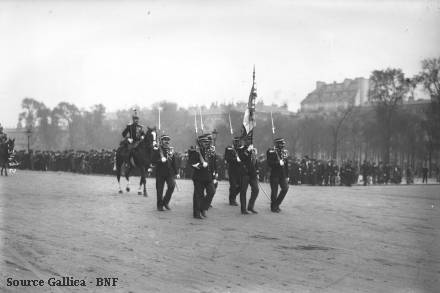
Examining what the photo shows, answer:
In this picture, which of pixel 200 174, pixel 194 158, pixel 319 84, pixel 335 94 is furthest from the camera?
pixel 319 84

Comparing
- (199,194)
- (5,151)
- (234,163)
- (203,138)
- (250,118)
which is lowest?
(199,194)

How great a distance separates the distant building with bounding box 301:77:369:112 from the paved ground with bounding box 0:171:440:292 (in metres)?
96.4

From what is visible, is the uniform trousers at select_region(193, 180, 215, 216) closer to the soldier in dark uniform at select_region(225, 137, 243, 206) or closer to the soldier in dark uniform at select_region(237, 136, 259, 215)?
the soldier in dark uniform at select_region(237, 136, 259, 215)

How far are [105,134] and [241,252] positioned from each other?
76205 millimetres

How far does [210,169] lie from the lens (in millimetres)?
12016

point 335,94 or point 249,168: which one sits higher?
point 335,94

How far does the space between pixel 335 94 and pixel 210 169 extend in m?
105

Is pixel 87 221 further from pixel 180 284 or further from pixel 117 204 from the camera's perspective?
pixel 180 284

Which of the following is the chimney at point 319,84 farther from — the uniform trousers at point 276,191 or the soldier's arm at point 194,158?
the soldier's arm at point 194,158

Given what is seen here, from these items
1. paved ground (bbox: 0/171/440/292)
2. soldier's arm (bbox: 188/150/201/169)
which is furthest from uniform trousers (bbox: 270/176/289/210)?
soldier's arm (bbox: 188/150/201/169)

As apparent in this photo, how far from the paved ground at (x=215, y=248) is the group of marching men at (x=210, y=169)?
1.32ft

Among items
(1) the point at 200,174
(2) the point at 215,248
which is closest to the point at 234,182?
(1) the point at 200,174

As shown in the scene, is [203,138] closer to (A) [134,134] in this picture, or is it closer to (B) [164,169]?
(B) [164,169]

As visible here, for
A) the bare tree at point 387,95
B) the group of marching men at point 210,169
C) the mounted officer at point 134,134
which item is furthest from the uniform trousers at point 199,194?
the bare tree at point 387,95
